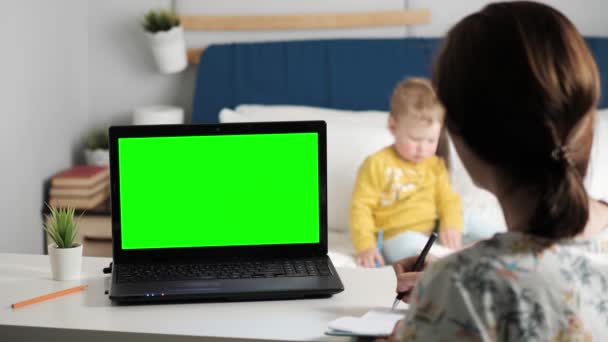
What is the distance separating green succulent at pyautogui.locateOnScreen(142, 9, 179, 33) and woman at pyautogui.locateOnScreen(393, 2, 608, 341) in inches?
89.4

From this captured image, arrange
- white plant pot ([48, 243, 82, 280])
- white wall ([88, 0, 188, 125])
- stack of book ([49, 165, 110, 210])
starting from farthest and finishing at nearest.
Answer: white wall ([88, 0, 188, 125]), stack of book ([49, 165, 110, 210]), white plant pot ([48, 243, 82, 280])

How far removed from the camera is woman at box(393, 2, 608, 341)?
0.85 m

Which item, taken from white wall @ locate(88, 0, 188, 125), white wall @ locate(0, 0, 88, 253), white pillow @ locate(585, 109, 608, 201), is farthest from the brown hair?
white wall @ locate(88, 0, 188, 125)

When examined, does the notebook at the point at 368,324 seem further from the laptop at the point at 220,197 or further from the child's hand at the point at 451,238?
the child's hand at the point at 451,238

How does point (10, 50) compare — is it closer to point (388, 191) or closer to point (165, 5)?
point (165, 5)

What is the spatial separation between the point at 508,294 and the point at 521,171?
14cm

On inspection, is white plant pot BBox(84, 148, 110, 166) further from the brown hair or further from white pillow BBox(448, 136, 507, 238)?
the brown hair

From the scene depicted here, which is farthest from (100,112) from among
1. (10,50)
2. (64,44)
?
(10,50)

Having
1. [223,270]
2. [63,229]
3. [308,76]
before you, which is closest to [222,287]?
[223,270]

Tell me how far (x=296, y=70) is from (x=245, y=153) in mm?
1563

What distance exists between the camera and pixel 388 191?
8.46 feet

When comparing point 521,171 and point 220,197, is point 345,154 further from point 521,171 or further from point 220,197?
point 521,171

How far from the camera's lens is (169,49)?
3.06 m

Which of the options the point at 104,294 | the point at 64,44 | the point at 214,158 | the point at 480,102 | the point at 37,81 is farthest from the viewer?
the point at 64,44
